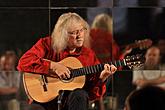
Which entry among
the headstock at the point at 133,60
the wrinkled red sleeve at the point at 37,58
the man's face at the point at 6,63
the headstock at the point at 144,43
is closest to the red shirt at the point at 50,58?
the wrinkled red sleeve at the point at 37,58

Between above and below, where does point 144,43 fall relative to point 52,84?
above

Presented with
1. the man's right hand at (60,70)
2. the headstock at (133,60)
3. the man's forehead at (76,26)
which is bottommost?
the man's right hand at (60,70)

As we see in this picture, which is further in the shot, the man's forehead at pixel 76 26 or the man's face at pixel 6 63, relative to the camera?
the man's face at pixel 6 63

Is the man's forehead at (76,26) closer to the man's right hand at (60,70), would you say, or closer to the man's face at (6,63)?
the man's right hand at (60,70)

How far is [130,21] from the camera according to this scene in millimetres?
3527

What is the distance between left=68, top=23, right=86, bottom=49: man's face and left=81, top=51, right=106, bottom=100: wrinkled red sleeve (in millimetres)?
174

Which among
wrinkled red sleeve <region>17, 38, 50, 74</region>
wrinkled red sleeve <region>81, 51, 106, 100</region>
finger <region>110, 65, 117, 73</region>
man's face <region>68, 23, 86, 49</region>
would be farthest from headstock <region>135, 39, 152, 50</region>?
wrinkled red sleeve <region>17, 38, 50, 74</region>

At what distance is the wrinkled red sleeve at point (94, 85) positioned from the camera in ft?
11.6

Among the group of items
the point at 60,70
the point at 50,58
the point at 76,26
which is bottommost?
the point at 60,70

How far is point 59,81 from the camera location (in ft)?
11.7

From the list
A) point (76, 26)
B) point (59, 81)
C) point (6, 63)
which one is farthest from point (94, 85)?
point (6, 63)

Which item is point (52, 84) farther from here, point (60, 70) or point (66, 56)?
point (66, 56)

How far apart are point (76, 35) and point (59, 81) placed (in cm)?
50

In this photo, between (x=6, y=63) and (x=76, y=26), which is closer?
(x=76, y=26)
